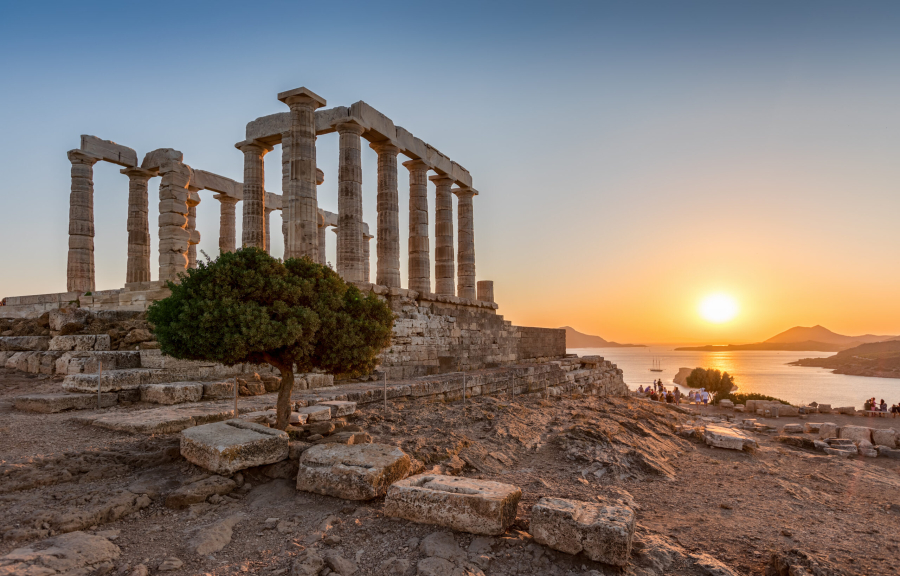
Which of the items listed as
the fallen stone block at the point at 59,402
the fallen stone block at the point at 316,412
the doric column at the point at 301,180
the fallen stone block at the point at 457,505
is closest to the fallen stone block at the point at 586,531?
the fallen stone block at the point at 457,505

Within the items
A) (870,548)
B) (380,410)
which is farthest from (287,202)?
(870,548)

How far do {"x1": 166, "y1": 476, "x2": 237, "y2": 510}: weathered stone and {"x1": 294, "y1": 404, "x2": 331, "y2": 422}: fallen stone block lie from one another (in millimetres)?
2484

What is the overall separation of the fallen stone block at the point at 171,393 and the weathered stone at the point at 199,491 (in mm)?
3703

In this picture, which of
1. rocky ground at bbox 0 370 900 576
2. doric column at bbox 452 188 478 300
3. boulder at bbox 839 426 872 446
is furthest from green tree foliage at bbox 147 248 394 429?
boulder at bbox 839 426 872 446

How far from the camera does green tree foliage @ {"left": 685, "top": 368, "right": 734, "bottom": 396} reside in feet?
143

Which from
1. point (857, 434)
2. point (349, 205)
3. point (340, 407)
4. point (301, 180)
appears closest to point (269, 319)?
point (340, 407)

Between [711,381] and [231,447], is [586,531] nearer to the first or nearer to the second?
[231,447]

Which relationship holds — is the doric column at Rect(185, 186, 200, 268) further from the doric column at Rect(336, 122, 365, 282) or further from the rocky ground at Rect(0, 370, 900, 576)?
the rocky ground at Rect(0, 370, 900, 576)

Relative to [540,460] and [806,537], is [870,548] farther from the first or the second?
[540,460]

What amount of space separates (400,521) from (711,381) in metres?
47.4

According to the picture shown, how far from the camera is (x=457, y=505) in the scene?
4863 millimetres

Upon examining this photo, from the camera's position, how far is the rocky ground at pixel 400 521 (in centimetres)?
433

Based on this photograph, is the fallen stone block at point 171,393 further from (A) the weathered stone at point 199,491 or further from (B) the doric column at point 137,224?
(B) the doric column at point 137,224

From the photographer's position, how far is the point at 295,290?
22.8 feet
